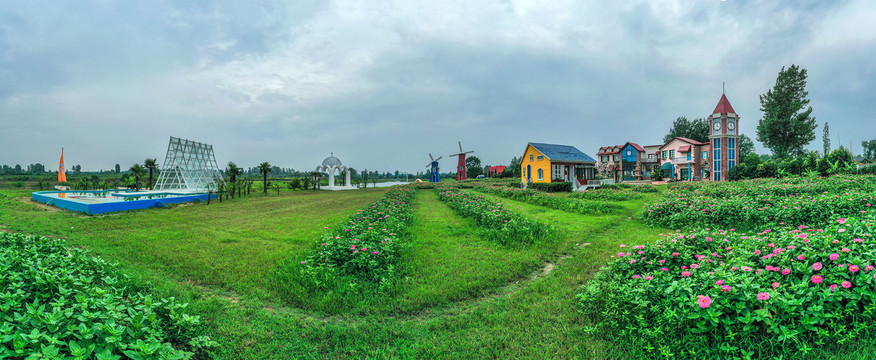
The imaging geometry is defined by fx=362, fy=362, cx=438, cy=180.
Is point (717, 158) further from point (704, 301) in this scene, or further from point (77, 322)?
point (77, 322)

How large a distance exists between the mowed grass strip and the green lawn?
0.04 metres

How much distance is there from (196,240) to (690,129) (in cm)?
5726

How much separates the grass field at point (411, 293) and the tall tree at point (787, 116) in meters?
32.6

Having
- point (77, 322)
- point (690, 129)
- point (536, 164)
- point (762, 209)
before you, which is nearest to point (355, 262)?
point (77, 322)

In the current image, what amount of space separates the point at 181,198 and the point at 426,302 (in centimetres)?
2024

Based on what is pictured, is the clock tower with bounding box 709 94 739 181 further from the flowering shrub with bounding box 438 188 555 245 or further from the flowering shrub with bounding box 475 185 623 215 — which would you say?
the flowering shrub with bounding box 438 188 555 245

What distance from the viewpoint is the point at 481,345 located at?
11.4 feet

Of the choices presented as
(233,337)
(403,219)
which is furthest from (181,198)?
(233,337)

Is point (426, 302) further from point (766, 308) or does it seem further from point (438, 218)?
point (438, 218)

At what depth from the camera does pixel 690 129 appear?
160 ft

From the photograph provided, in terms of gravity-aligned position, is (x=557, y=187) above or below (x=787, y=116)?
below

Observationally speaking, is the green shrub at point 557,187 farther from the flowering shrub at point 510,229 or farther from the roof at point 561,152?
the flowering shrub at point 510,229

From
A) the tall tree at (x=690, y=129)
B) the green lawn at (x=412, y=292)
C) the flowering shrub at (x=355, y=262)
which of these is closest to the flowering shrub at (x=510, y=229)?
the green lawn at (x=412, y=292)

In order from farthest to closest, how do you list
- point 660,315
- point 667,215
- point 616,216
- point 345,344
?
1. point 616,216
2. point 667,215
3. point 345,344
4. point 660,315
